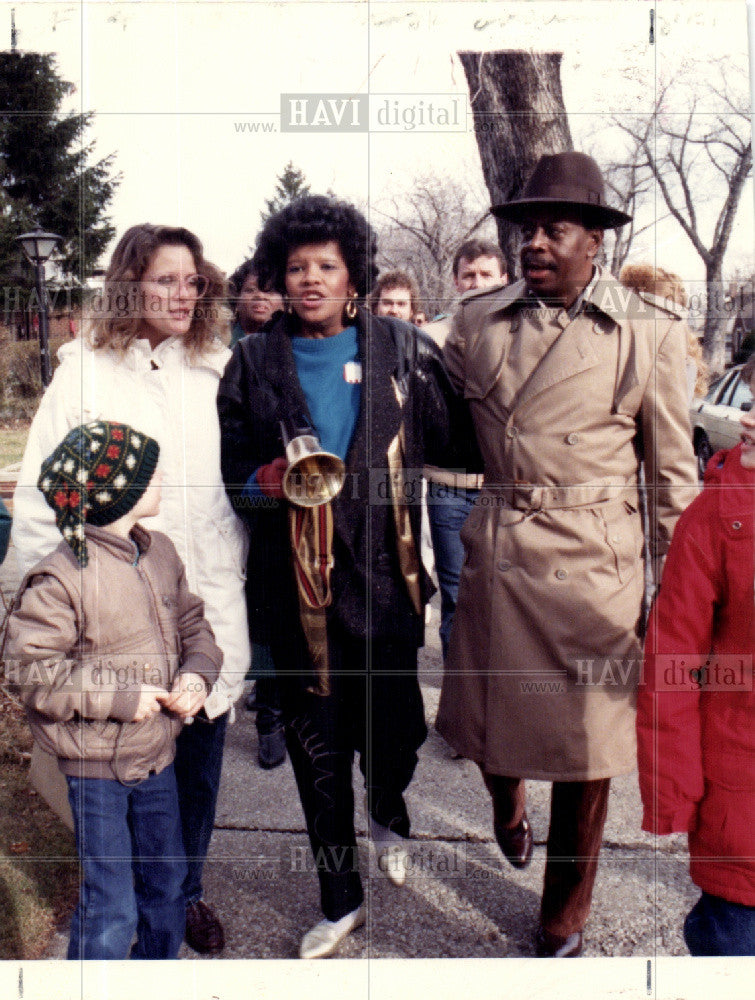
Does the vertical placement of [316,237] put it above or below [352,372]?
above

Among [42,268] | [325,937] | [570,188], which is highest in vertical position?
[570,188]

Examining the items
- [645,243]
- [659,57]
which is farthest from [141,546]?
[659,57]

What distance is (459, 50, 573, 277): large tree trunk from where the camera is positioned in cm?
251

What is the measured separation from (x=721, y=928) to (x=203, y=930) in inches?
50.6

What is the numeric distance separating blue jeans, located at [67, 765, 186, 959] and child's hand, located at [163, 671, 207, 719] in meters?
0.14

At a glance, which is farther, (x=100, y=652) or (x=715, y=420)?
(x=715, y=420)

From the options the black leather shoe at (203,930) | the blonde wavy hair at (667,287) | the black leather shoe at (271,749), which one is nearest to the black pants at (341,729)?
the black leather shoe at (271,749)

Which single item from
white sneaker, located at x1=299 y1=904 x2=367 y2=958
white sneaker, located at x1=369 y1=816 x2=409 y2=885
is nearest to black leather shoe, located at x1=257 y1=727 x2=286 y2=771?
white sneaker, located at x1=369 y1=816 x2=409 y2=885

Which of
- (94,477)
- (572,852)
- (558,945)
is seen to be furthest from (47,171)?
(558,945)

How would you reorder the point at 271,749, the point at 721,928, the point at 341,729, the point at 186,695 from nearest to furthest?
the point at 721,928 → the point at 186,695 → the point at 341,729 → the point at 271,749

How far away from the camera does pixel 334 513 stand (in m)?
2.54

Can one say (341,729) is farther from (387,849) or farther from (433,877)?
(433,877)

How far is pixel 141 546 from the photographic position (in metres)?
2.31

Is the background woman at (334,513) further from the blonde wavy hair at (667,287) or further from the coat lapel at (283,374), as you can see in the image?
the blonde wavy hair at (667,287)
